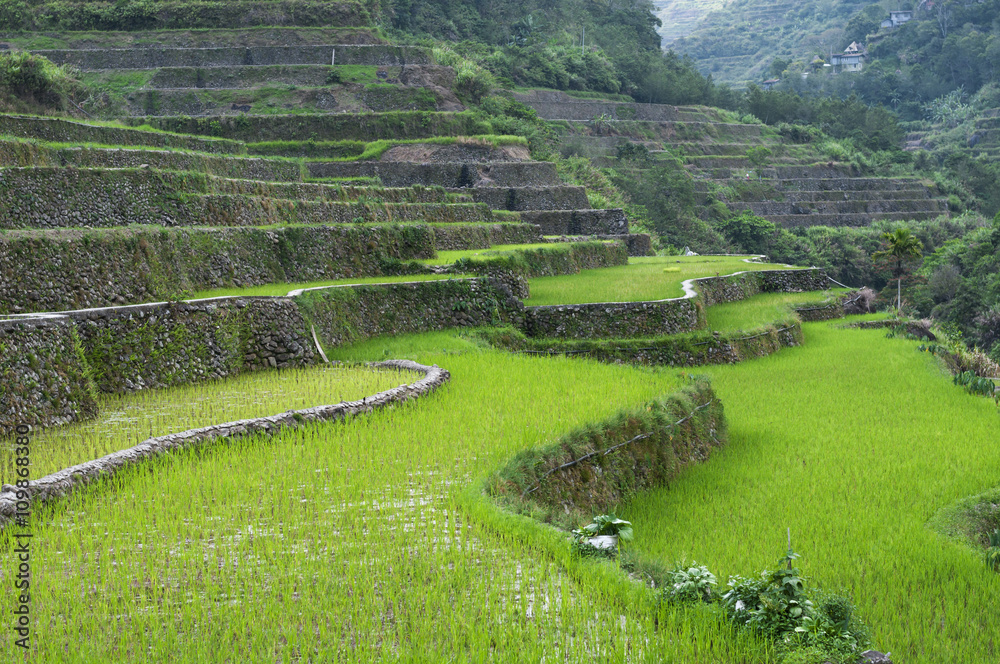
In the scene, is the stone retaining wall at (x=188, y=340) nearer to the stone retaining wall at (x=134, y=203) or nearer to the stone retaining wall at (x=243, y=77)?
the stone retaining wall at (x=134, y=203)

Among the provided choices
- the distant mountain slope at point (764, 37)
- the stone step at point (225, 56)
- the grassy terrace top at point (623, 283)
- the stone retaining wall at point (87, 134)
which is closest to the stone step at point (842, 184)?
the stone step at point (225, 56)

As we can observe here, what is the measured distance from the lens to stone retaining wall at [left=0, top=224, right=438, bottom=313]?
12.6m

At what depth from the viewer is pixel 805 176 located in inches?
2549

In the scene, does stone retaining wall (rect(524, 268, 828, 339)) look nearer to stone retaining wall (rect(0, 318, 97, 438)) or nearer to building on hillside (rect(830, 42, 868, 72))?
stone retaining wall (rect(0, 318, 97, 438))

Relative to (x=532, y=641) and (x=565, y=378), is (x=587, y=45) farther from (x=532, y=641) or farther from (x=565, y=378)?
(x=532, y=641)

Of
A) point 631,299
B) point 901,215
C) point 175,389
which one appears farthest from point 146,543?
point 901,215

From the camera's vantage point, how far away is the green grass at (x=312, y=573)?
497cm

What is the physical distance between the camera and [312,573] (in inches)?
229

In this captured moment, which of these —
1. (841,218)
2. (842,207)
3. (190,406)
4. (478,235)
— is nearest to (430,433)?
(190,406)

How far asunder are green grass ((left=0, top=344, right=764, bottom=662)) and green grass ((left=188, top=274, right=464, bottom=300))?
22.8ft

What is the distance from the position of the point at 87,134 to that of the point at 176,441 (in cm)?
1572

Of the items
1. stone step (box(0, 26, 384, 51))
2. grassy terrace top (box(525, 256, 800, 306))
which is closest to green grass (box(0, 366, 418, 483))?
grassy terrace top (box(525, 256, 800, 306))

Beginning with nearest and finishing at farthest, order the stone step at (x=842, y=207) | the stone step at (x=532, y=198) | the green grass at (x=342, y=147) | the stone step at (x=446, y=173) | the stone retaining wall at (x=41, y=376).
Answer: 1. the stone retaining wall at (x=41, y=376)
2. the stone step at (x=446, y=173)
3. the green grass at (x=342, y=147)
4. the stone step at (x=532, y=198)
5. the stone step at (x=842, y=207)

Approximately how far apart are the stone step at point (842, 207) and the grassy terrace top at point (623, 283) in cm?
2850
